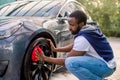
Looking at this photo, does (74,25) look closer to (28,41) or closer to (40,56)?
(40,56)

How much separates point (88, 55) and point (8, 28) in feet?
3.66

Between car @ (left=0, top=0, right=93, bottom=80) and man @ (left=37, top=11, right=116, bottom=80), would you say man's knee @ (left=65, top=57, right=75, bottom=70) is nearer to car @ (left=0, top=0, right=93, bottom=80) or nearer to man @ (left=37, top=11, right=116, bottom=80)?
man @ (left=37, top=11, right=116, bottom=80)

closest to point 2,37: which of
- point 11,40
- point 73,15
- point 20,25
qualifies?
point 11,40

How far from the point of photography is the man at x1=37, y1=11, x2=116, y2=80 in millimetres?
3564

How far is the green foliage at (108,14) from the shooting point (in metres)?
18.6

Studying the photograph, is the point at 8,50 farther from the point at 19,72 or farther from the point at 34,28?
the point at 34,28

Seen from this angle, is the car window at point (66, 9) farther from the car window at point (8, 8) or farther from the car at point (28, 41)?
the car window at point (8, 8)

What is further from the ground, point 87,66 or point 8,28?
point 8,28

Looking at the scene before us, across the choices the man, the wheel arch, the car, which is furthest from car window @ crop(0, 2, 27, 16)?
the man

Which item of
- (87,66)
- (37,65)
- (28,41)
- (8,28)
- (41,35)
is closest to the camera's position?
(87,66)

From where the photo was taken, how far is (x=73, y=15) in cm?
368

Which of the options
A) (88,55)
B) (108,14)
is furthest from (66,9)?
(108,14)

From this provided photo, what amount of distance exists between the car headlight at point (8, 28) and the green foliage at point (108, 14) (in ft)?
48.3

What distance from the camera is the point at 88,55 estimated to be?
3684 millimetres
